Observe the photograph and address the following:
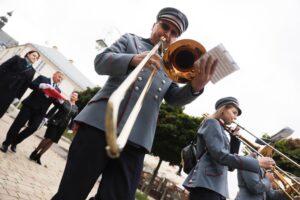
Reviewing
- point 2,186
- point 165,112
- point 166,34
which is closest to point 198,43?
point 166,34

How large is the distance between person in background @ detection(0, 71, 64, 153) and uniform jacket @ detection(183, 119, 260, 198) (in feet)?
15.0

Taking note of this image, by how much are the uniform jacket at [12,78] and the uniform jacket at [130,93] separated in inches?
200

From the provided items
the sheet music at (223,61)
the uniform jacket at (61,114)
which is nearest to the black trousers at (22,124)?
the uniform jacket at (61,114)

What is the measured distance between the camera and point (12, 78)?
285 inches

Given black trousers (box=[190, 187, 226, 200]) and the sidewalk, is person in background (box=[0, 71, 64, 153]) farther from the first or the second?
black trousers (box=[190, 187, 226, 200])

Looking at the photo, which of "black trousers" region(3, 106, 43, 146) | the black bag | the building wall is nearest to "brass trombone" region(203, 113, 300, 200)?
the black bag

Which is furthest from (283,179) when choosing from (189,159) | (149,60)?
(149,60)

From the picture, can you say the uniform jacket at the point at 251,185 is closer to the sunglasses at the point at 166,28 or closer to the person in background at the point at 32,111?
the sunglasses at the point at 166,28

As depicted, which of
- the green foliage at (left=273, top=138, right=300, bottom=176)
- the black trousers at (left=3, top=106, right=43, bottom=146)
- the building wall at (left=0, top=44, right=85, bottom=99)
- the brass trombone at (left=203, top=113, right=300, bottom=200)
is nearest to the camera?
the brass trombone at (left=203, top=113, right=300, bottom=200)

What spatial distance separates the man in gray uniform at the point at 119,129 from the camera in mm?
2359

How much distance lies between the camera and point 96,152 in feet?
7.77

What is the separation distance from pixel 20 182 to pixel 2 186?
798 millimetres

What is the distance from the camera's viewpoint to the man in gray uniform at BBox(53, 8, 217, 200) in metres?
2.36

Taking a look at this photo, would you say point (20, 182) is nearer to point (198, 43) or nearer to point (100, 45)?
point (198, 43)
